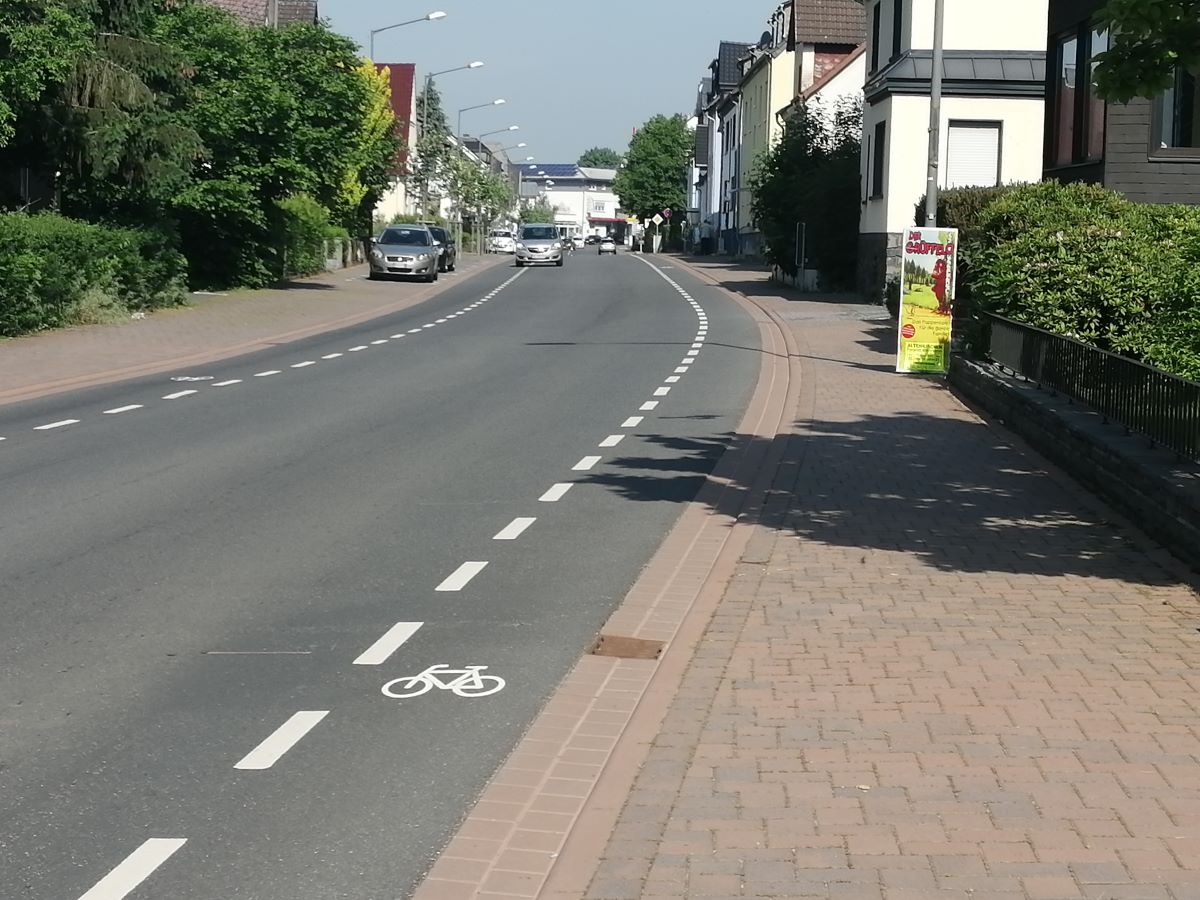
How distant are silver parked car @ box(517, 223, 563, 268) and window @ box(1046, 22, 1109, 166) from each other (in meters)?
40.7

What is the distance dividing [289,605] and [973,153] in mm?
33485

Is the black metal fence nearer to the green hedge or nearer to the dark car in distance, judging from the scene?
the green hedge

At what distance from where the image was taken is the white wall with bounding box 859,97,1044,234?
125ft

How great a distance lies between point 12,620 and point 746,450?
784cm

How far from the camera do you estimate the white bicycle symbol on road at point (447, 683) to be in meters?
6.56

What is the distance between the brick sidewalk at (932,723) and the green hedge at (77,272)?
17.5 m

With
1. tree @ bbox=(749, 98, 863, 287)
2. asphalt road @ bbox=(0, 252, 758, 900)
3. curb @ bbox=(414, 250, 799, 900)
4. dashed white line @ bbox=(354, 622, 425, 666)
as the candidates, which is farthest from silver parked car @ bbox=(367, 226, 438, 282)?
dashed white line @ bbox=(354, 622, 425, 666)

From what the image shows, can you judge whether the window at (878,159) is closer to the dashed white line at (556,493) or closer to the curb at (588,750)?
the dashed white line at (556,493)

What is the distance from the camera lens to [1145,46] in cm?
928

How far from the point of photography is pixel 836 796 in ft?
17.0

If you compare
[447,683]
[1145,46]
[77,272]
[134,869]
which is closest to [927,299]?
[1145,46]

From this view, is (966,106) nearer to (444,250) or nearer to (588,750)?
(444,250)

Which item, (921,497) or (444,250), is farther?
(444,250)

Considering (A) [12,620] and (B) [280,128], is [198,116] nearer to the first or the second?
(B) [280,128]
